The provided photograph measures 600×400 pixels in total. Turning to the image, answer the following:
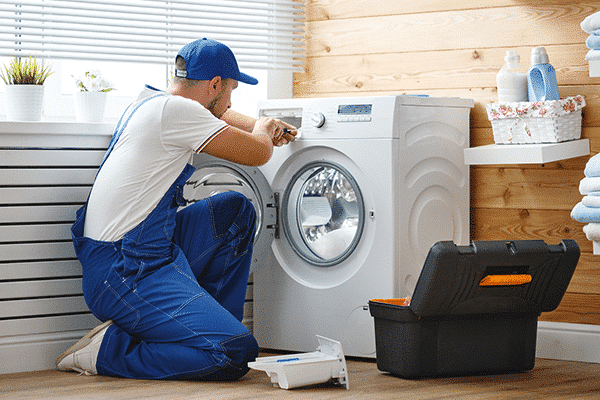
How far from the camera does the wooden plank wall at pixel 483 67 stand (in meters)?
2.78

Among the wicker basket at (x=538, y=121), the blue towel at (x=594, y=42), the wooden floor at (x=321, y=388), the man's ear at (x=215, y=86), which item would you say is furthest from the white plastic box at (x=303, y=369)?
the blue towel at (x=594, y=42)

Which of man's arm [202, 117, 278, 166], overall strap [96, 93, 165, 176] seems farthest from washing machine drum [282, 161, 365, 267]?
overall strap [96, 93, 165, 176]

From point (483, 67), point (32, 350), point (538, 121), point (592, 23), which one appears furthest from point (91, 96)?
point (592, 23)

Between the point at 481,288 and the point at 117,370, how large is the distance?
1.11 meters

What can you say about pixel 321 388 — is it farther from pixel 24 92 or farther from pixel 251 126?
pixel 24 92

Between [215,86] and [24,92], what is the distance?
2.23ft

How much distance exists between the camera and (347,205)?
2768 millimetres

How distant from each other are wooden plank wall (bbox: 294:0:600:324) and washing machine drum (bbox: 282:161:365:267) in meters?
0.54

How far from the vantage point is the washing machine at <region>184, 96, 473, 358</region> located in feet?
8.66

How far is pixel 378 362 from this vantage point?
2.46 metres

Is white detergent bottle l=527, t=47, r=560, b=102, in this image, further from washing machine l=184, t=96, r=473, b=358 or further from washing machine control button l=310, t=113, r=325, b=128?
washing machine control button l=310, t=113, r=325, b=128

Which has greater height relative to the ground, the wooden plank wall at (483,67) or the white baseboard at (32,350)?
the wooden plank wall at (483,67)

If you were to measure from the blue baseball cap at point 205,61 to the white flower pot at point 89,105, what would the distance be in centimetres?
48

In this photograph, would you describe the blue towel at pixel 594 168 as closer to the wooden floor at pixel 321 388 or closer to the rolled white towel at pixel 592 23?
the rolled white towel at pixel 592 23
